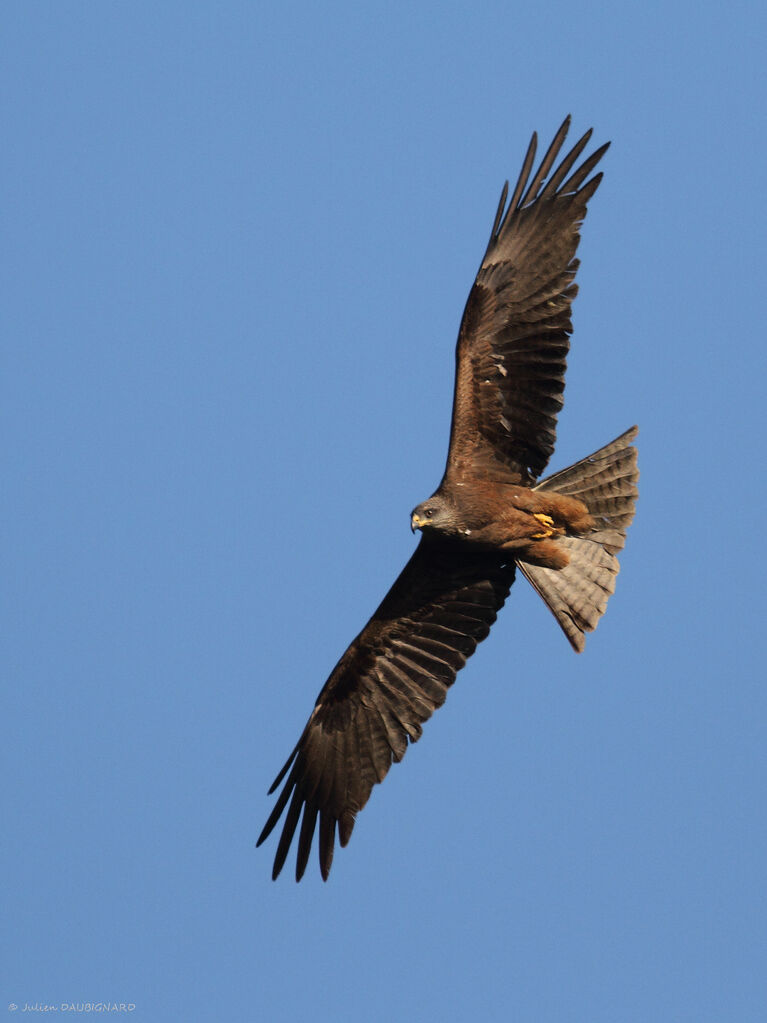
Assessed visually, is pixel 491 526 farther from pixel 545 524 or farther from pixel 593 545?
pixel 593 545

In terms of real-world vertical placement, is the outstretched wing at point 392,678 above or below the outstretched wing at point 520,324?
below

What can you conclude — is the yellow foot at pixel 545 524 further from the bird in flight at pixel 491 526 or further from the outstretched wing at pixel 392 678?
the outstretched wing at pixel 392 678

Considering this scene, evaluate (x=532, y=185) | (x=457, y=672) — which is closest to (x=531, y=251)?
(x=532, y=185)

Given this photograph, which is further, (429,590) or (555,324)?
(429,590)

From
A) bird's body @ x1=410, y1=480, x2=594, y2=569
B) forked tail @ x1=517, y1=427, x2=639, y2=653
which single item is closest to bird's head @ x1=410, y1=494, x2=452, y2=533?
bird's body @ x1=410, y1=480, x2=594, y2=569

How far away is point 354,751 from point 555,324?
3.54 metres

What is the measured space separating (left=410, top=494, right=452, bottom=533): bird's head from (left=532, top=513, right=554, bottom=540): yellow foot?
2.45ft

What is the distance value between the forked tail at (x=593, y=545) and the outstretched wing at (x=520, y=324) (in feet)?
1.91

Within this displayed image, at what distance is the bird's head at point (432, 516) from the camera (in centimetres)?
1162

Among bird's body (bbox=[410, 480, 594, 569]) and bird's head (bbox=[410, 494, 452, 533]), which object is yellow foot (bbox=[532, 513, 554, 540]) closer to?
bird's body (bbox=[410, 480, 594, 569])

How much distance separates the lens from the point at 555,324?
38.6 feet

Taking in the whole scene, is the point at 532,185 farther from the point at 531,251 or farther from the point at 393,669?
the point at 393,669

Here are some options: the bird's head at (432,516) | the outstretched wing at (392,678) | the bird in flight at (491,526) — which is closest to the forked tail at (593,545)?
the bird in flight at (491,526)

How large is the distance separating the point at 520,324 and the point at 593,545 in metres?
1.81
